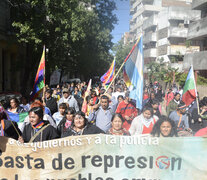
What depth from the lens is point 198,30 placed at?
77.3 feet

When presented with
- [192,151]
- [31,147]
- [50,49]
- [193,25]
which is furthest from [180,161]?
[193,25]

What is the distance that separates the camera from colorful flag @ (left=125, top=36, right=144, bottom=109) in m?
5.05

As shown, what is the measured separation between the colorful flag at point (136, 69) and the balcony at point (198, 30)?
19.0 m

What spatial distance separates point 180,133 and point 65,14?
34.7 feet

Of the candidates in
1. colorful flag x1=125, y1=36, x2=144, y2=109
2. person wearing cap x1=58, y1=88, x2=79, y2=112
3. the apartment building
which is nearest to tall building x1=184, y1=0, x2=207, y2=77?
the apartment building

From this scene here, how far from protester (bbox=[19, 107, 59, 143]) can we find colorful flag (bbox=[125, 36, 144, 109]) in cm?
180

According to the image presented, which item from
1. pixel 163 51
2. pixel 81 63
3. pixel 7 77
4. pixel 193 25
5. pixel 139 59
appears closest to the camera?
pixel 139 59

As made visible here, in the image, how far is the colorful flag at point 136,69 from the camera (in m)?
5.05

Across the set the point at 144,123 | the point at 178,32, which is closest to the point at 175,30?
the point at 178,32

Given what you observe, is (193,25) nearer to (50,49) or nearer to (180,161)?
(50,49)

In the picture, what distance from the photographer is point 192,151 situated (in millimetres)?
3545

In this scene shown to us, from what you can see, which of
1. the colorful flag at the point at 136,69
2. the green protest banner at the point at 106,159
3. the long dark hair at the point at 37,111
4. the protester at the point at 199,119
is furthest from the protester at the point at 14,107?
the protester at the point at 199,119

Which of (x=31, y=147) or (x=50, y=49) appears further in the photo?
(x=50, y=49)

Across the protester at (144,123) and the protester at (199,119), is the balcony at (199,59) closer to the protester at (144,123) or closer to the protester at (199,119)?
the protester at (199,119)
